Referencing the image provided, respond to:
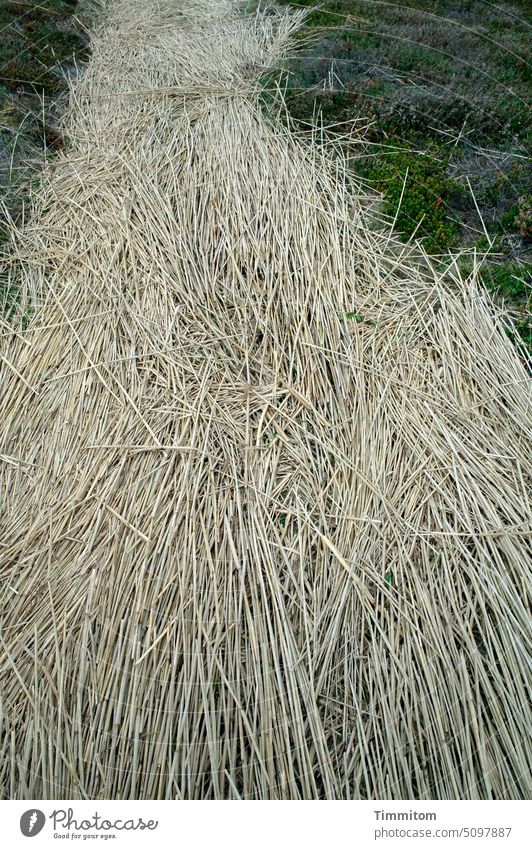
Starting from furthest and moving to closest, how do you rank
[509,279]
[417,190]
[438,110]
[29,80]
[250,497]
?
[29,80]
[438,110]
[417,190]
[509,279]
[250,497]

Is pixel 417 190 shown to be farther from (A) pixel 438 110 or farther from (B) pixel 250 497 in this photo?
(B) pixel 250 497

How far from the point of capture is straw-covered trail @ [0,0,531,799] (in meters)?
1.35

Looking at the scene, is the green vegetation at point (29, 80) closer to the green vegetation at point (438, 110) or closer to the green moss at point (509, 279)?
the green vegetation at point (438, 110)

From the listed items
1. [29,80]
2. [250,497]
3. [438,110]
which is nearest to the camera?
[250,497]

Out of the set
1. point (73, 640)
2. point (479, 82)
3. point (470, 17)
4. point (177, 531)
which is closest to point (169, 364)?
point (177, 531)

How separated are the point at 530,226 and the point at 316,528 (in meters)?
1.92

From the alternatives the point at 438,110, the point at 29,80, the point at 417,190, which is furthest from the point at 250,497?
the point at 29,80

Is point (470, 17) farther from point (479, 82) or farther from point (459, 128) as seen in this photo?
point (459, 128)

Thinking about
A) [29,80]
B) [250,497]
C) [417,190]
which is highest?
[417,190]

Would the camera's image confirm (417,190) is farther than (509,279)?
Yes

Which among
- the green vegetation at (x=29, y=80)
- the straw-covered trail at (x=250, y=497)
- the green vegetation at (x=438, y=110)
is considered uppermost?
the green vegetation at (x=438, y=110)

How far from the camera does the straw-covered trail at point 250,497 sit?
1.35 meters

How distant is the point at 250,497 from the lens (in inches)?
69.2

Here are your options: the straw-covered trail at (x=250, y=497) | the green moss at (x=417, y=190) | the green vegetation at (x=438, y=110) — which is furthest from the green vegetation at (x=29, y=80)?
the green moss at (x=417, y=190)
